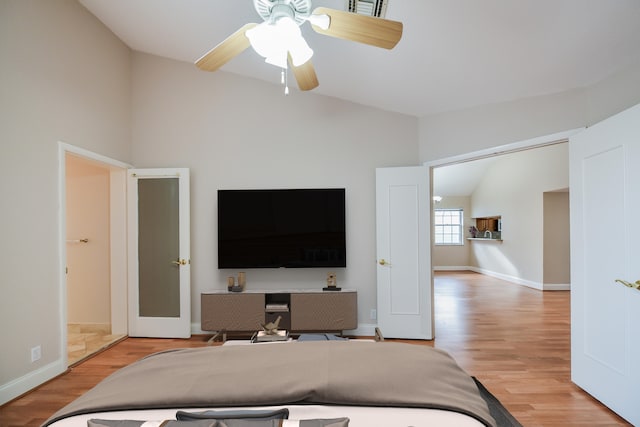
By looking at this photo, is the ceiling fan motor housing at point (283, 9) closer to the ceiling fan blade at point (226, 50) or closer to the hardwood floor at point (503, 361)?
the ceiling fan blade at point (226, 50)

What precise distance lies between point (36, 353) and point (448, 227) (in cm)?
944

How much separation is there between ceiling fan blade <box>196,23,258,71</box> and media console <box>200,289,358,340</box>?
2.39 metres

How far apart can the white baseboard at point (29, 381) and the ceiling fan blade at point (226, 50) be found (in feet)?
8.99

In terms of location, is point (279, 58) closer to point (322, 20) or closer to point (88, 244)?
point (322, 20)

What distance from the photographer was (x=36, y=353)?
8.43 ft

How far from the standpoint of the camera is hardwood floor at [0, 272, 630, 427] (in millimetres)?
2158

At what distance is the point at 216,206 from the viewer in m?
3.83

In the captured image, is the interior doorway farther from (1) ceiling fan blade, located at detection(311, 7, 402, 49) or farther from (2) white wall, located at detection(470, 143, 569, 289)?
(1) ceiling fan blade, located at detection(311, 7, 402, 49)

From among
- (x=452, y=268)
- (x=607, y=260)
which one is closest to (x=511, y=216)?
(x=452, y=268)

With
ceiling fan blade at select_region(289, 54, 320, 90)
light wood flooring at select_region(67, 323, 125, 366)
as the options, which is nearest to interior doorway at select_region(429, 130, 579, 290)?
ceiling fan blade at select_region(289, 54, 320, 90)

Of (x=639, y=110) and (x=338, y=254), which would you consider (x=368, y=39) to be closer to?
(x=639, y=110)

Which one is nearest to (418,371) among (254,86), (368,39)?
(368,39)

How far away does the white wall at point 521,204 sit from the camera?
611cm

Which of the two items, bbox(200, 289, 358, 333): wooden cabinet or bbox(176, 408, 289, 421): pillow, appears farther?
bbox(200, 289, 358, 333): wooden cabinet
